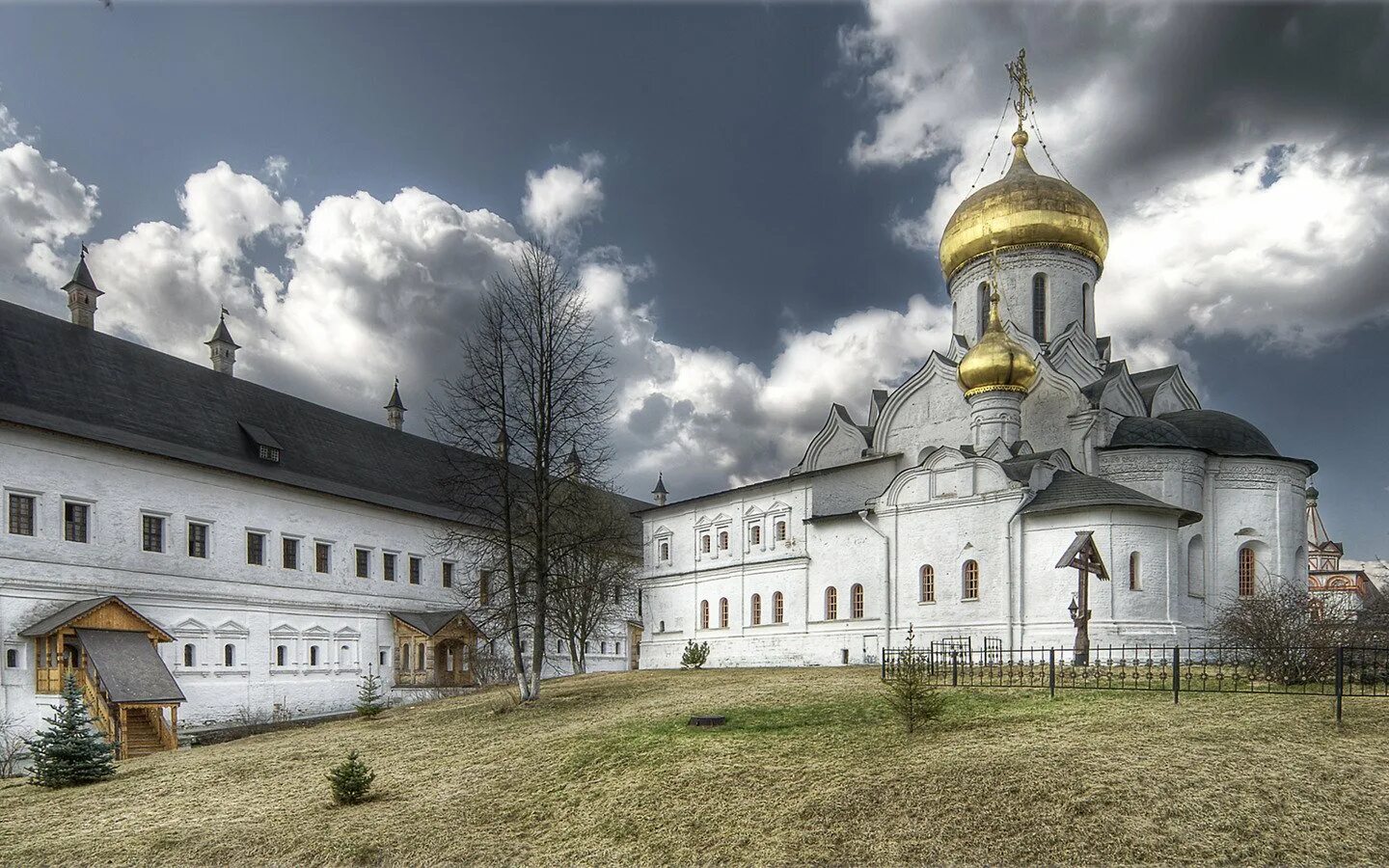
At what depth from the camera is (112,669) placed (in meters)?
22.8

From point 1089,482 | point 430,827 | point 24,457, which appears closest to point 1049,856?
point 430,827

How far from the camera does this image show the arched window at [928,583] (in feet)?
89.4

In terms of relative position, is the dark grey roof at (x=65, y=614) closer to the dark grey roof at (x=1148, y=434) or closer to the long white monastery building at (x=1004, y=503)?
the long white monastery building at (x=1004, y=503)

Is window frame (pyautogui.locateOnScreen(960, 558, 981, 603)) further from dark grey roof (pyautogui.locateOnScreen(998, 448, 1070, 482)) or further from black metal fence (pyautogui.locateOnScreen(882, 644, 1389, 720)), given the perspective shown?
black metal fence (pyautogui.locateOnScreen(882, 644, 1389, 720))

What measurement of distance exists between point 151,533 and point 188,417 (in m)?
4.71

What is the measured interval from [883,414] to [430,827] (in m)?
24.9

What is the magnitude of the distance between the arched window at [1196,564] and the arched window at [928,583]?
750 cm

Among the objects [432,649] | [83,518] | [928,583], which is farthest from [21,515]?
[928,583]

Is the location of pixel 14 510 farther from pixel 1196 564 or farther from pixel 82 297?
pixel 1196 564

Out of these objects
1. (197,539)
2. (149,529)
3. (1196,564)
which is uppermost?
(149,529)

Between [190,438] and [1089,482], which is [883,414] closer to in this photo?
[1089,482]

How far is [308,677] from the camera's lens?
102ft

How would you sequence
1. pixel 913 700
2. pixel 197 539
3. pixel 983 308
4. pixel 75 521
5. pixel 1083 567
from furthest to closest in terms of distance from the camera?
pixel 983 308 < pixel 197 539 < pixel 75 521 < pixel 1083 567 < pixel 913 700

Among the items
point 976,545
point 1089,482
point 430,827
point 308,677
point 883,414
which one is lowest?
point 308,677
